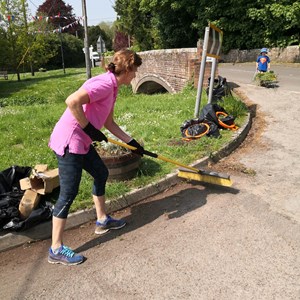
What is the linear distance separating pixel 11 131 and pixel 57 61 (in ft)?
159

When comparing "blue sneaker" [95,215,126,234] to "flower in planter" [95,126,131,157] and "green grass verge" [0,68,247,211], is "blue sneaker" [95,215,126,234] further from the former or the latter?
"flower in planter" [95,126,131,157]

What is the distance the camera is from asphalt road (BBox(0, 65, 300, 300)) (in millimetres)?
2857

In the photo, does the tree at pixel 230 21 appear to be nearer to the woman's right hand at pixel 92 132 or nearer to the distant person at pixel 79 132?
the distant person at pixel 79 132

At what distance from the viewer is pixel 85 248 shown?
11.5ft

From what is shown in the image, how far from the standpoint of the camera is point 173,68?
14.1 metres

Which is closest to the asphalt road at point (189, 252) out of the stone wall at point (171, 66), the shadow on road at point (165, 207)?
the shadow on road at point (165, 207)

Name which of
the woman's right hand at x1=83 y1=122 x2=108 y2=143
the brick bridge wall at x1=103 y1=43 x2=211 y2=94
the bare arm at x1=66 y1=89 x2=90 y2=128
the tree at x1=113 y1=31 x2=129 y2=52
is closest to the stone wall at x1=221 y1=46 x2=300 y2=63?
the brick bridge wall at x1=103 y1=43 x2=211 y2=94

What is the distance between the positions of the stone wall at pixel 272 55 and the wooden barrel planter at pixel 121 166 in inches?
782

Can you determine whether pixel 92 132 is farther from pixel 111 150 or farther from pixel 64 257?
pixel 111 150

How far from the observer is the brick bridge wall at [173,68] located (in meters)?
12.1

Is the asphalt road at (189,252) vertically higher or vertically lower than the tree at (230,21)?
lower

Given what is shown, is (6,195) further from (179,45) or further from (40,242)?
(179,45)

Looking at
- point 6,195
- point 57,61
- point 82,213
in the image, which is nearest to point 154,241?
point 82,213

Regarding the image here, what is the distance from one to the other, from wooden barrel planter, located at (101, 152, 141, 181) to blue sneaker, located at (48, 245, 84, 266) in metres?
1.52
